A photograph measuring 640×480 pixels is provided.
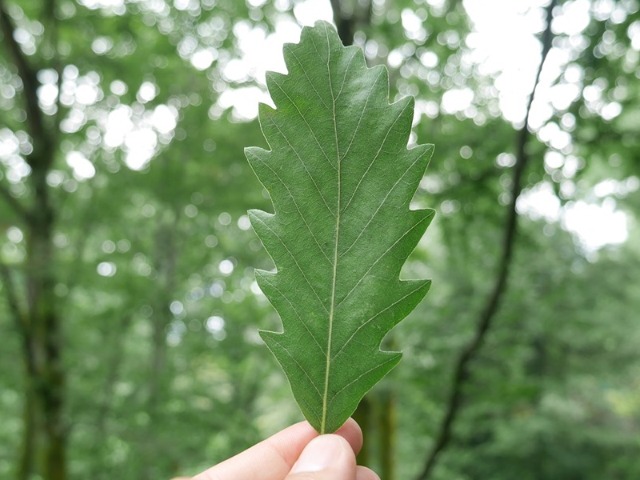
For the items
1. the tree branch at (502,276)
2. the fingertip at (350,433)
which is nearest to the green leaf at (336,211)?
the fingertip at (350,433)

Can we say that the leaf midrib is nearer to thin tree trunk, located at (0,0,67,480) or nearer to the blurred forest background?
the blurred forest background

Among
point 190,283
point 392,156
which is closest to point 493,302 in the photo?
point 392,156

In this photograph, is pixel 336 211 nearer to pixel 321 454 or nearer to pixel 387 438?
pixel 321 454

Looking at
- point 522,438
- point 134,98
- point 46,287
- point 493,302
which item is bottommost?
point 522,438

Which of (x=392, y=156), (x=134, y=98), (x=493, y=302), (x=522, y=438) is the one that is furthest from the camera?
(x=522, y=438)

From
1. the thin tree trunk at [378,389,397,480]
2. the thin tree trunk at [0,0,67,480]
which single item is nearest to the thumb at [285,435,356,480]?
the thin tree trunk at [0,0,67,480]

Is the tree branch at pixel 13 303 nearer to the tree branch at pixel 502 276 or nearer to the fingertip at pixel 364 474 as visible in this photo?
the tree branch at pixel 502 276

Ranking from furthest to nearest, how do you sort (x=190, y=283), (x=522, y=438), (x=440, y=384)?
(x=522, y=438) → (x=190, y=283) → (x=440, y=384)

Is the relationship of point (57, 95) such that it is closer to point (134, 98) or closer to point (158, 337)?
point (134, 98)
